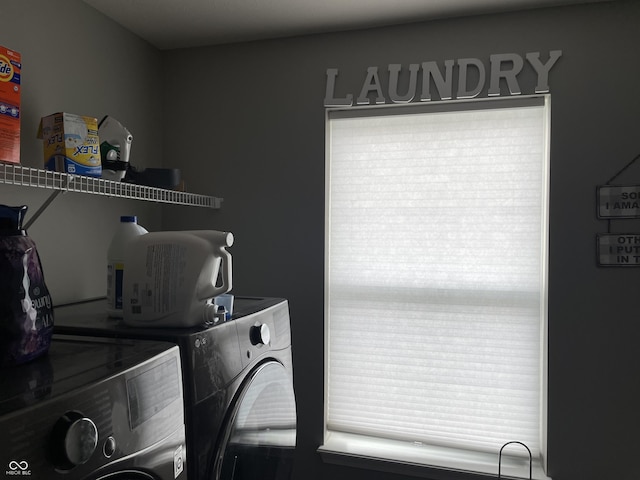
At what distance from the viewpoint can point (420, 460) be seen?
2.02 m

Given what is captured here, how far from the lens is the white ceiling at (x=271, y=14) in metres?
1.85

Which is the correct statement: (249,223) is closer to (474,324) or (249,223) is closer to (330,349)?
(330,349)

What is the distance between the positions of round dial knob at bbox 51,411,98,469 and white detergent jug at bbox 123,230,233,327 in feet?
1.56

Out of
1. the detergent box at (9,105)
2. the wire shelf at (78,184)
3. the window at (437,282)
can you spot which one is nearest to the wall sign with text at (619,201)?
the window at (437,282)

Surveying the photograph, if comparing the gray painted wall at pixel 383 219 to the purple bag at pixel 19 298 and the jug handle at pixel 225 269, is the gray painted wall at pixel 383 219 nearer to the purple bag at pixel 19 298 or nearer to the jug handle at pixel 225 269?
the jug handle at pixel 225 269

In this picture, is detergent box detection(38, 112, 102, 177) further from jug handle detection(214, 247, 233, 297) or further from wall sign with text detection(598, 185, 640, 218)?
wall sign with text detection(598, 185, 640, 218)

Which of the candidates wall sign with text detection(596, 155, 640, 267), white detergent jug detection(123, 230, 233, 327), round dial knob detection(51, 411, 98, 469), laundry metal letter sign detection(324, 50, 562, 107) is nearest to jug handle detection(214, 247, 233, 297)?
white detergent jug detection(123, 230, 233, 327)

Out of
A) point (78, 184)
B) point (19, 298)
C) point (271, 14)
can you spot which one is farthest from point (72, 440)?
point (271, 14)

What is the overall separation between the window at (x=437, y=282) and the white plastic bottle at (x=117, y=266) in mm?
927

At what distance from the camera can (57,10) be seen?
1.73 metres

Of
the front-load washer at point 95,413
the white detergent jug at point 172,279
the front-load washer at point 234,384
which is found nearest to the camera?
the front-load washer at point 95,413

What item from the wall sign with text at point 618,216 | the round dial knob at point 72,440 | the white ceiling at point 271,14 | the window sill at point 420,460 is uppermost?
the white ceiling at point 271,14

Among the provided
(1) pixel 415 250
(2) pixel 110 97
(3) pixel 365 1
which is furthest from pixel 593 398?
(2) pixel 110 97

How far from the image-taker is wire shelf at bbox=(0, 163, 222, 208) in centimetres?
122
